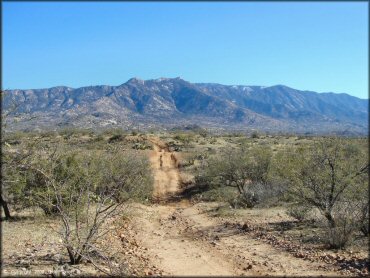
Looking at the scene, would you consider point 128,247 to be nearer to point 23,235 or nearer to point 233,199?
point 23,235

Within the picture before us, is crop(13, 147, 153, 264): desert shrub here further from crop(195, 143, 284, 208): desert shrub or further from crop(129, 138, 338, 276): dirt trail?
crop(195, 143, 284, 208): desert shrub

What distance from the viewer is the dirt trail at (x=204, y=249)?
37.1ft

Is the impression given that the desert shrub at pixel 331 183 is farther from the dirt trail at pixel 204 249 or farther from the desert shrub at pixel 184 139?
the desert shrub at pixel 184 139

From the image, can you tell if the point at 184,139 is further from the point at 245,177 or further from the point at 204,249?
the point at 204,249

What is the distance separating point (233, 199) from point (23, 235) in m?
12.1

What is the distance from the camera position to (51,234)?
14930 millimetres

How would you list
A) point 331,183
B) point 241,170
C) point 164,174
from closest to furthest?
1. point 331,183
2. point 241,170
3. point 164,174

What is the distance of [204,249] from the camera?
13.8m

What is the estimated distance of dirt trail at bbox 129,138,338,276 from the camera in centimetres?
1132

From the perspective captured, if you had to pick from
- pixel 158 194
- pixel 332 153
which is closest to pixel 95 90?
pixel 158 194

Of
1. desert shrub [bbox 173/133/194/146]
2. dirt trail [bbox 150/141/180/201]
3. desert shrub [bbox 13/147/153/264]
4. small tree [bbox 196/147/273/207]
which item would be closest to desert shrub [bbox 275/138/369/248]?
desert shrub [bbox 13/147/153/264]

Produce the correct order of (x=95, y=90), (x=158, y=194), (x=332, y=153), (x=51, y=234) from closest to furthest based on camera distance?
(x=51, y=234), (x=332, y=153), (x=158, y=194), (x=95, y=90)

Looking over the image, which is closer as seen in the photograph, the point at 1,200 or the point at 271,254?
the point at 271,254

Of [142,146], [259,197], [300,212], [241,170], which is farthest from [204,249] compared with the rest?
[142,146]
